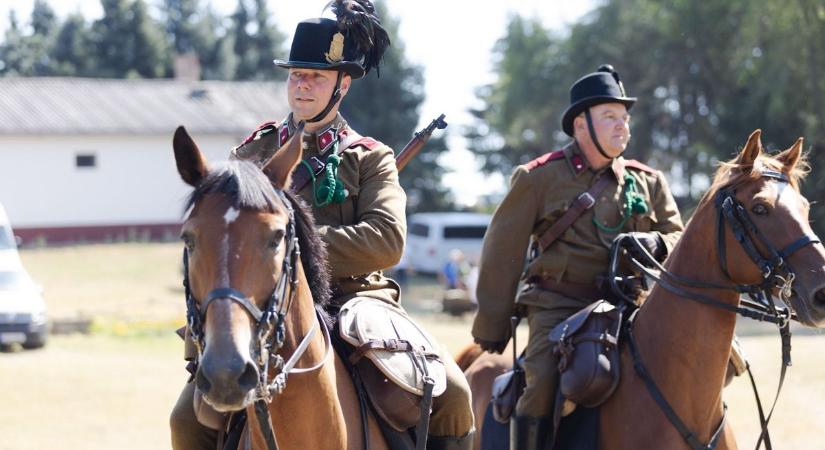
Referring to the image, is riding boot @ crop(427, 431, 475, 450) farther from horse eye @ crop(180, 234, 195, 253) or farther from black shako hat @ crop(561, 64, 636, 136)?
black shako hat @ crop(561, 64, 636, 136)

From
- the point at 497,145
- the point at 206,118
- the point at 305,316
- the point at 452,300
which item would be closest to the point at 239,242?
the point at 305,316

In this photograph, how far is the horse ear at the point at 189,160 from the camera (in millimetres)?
4109

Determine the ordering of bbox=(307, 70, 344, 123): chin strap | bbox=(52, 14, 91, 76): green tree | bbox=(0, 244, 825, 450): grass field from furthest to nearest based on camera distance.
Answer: bbox=(52, 14, 91, 76): green tree < bbox=(0, 244, 825, 450): grass field < bbox=(307, 70, 344, 123): chin strap

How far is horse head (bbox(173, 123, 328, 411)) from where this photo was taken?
367cm

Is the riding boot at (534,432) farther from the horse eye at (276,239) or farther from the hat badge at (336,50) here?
the horse eye at (276,239)

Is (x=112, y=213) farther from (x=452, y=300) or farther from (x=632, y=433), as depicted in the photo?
(x=632, y=433)

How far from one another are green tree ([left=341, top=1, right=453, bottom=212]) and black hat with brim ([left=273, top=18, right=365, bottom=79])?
1692 inches

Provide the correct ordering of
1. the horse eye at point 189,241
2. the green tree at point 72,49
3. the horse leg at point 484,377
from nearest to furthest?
the horse eye at point 189,241
the horse leg at point 484,377
the green tree at point 72,49

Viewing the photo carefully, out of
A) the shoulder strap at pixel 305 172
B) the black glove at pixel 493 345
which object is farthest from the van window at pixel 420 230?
the shoulder strap at pixel 305 172

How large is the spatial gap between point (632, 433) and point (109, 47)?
65.6 meters

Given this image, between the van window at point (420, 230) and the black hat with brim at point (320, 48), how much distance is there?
36.6 m

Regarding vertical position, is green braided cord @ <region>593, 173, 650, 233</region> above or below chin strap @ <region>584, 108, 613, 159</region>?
below

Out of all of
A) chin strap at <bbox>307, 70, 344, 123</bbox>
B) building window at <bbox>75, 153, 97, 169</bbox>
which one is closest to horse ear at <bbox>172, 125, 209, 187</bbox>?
chin strap at <bbox>307, 70, 344, 123</bbox>

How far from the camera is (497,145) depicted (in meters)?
59.6
